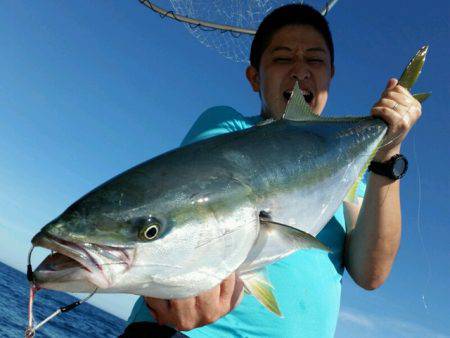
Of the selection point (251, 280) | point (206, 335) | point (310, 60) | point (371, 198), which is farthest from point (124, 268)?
point (310, 60)

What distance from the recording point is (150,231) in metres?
2.01

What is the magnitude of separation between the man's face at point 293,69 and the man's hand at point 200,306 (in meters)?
1.96

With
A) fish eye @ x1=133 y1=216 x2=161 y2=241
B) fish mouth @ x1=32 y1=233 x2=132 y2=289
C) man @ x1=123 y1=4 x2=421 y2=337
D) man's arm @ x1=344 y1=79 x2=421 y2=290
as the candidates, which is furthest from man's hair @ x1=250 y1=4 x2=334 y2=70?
fish mouth @ x1=32 y1=233 x2=132 y2=289

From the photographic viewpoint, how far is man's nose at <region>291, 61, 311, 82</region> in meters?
4.03

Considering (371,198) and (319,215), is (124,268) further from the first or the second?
(371,198)

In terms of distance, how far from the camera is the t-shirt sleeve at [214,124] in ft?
11.5

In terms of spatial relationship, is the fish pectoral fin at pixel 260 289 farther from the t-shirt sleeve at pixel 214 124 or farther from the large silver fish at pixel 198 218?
the t-shirt sleeve at pixel 214 124

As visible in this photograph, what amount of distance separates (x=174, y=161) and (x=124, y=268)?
2.07 feet

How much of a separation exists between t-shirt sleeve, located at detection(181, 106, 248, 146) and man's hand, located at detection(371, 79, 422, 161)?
3.45ft

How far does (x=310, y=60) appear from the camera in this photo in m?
4.20

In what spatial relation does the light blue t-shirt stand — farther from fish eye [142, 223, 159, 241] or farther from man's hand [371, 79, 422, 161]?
fish eye [142, 223, 159, 241]

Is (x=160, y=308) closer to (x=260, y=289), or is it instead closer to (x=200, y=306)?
(x=200, y=306)

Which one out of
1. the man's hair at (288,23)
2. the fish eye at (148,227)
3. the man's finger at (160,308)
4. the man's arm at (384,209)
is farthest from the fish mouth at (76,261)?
the man's hair at (288,23)

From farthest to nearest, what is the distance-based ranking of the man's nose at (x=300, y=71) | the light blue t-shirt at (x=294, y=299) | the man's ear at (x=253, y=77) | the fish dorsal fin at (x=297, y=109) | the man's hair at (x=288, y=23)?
the man's ear at (x=253, y=77)
the man's hair at (x=288, y=23)
the man's nose at (x=300, y=71)
the fish dorsal fin at (x=297, y=109)
the light blue t-shirt at (x=294, y=299)
